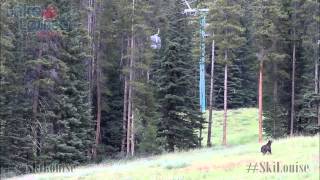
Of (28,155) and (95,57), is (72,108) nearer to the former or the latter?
(28,155)

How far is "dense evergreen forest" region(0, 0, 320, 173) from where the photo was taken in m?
29.2

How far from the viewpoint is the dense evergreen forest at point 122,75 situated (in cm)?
2923

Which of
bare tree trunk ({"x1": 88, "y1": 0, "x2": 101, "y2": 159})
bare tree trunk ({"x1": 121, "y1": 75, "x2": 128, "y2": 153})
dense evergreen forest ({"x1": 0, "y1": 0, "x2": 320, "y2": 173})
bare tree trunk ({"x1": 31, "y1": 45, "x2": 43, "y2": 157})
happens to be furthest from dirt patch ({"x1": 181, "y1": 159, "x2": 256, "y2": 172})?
bare tree trunk ({"x1": 121, "y1": 75, "x2": 128, "y2": 153})

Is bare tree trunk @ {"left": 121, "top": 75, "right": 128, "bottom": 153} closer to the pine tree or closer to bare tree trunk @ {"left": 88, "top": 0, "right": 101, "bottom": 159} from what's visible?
bare tree trunk @ {"left": 88, "top": 0, "right": 101, "bottom": 159}

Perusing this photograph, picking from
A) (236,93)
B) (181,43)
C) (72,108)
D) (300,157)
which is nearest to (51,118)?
(72,108)

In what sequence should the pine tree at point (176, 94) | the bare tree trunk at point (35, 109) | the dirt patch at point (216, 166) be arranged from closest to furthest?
the dirt patch at point (216, 166), the bare tree trunk at point (35, 109), the pine tree at point (176, 94)

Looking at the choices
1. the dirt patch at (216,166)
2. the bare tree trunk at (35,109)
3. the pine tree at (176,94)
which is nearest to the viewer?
the dirt patch at (216,166)

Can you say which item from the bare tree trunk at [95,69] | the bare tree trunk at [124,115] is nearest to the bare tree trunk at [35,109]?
the bare tree trunk at [95,69]

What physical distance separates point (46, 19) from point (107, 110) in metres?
9.79

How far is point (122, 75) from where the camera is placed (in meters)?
37.6

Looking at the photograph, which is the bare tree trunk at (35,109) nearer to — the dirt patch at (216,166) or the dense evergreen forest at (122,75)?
the dense evergreen forest at (122,75)

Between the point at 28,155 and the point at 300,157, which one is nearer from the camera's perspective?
the point at 300,157

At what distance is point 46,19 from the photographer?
29.3 metres

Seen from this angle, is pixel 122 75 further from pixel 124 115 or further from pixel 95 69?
pixel 124 115
